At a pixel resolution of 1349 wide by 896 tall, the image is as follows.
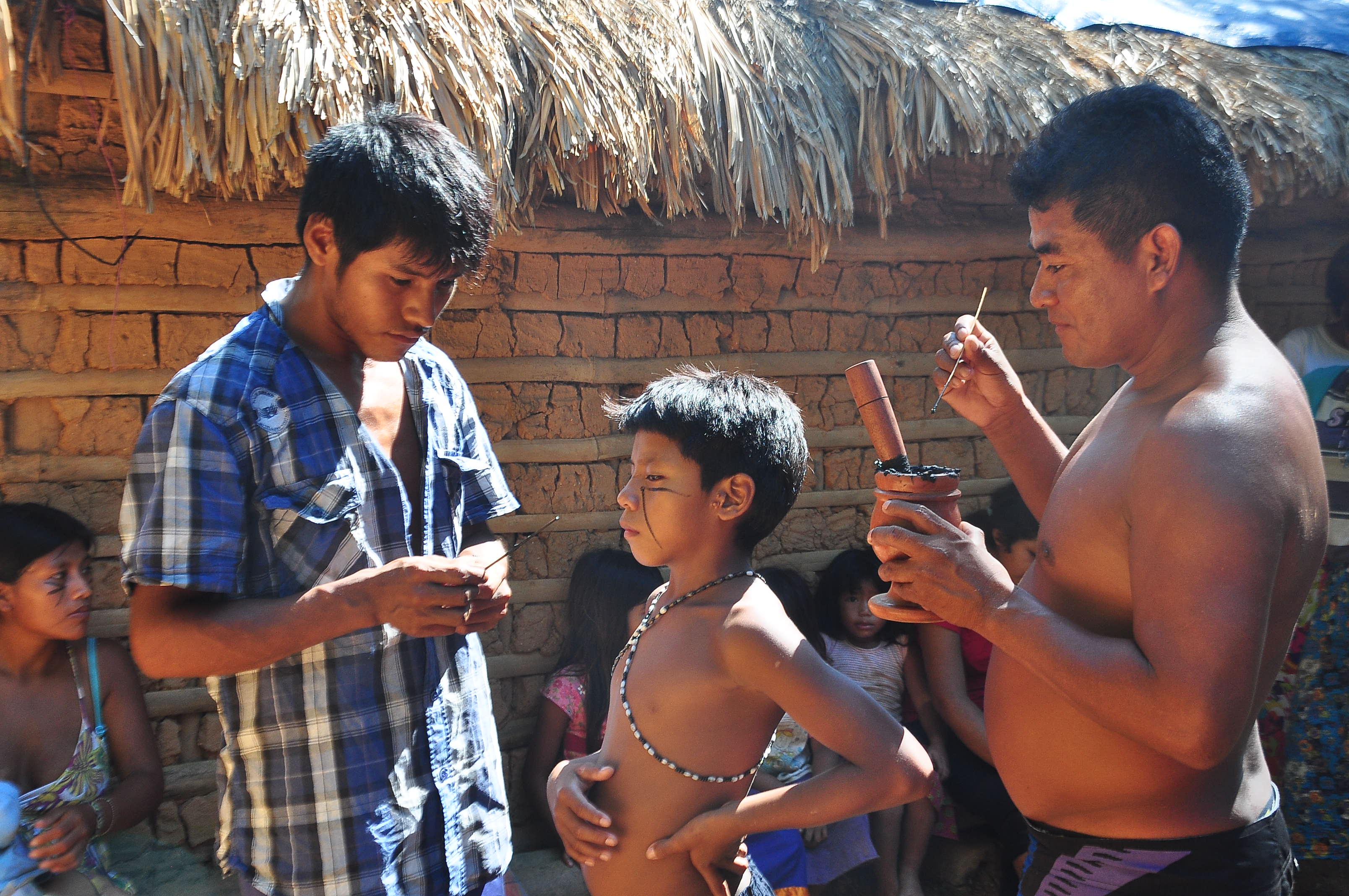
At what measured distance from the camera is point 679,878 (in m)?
2.02

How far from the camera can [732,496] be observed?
7.15 ft

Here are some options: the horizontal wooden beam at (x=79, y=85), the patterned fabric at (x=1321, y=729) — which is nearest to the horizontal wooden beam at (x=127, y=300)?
the horizontal wooden beam at (x=79, y=85)

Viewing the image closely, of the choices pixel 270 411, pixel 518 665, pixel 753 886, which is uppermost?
pixel 270 411

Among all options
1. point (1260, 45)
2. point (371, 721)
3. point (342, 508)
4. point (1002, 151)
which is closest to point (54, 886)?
point (371, 721)

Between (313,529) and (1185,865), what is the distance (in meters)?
1.66

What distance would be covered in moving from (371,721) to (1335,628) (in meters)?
3.95

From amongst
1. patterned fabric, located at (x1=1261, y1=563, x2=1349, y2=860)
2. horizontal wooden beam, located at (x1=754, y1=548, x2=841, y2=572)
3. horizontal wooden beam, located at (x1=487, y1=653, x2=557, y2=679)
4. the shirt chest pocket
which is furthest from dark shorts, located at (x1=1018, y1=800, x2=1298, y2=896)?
patterned fabric, located at (x1=1261, y1=563, x2=1349, y2=860)

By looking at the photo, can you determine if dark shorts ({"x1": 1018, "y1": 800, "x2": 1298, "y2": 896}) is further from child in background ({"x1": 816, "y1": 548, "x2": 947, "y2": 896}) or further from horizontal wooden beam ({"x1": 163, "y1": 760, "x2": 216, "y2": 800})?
horizontal wooden beam ({"x1": 163, "y1": 760, "x2": 216, "y2": 800})

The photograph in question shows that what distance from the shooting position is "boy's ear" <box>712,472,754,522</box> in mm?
2168

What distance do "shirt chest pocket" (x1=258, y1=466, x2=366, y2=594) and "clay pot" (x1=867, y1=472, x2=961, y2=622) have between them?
988mm

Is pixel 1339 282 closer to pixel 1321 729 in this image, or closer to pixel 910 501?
pixel 1321 729

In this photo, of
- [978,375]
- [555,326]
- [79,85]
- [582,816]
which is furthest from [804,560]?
[79,85]

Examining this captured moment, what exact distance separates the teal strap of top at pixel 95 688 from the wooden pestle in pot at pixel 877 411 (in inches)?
94.7

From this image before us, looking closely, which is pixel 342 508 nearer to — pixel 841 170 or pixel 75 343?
pixel 75 343
